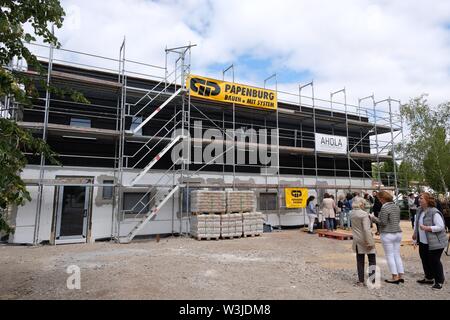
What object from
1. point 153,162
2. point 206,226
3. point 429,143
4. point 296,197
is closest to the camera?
point 153,162

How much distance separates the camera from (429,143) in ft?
73.2

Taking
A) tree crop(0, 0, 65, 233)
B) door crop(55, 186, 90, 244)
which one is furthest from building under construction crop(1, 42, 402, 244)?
tree crop(0, 0, 65, 233)

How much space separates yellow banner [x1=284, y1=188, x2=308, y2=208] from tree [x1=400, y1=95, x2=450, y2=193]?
38.0 feet

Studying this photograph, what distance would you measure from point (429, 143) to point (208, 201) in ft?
59.7

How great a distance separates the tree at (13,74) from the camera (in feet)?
14.3

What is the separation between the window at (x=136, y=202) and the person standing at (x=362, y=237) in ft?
28.3

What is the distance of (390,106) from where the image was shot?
18719 mm

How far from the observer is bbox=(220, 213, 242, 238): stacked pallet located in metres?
12.5

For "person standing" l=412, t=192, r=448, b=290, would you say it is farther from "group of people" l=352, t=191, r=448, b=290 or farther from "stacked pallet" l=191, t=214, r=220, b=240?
"stacked pallet" l=191, t=214, r=220, b=240

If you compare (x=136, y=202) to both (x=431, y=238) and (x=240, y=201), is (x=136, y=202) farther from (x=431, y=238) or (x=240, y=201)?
(x=431, y=238)

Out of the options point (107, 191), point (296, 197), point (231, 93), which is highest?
point (231, 93)

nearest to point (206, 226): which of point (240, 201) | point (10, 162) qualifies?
point (240, 201)

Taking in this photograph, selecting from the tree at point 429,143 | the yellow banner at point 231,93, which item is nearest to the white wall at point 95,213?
the yellow banner at point 231,93
